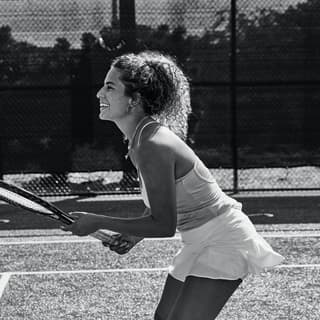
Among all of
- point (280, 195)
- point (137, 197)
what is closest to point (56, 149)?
point (137, 197)

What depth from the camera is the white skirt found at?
322cm

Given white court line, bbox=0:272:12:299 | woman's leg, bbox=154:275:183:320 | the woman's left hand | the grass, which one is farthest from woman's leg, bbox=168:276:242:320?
white court line, bbox=0:272:12:299

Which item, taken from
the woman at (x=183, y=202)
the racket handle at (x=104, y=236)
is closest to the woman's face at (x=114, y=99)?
the woman at (x=183, y=202)

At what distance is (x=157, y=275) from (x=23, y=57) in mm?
4591

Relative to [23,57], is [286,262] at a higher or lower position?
lower

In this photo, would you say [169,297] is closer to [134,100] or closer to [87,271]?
[134,100]

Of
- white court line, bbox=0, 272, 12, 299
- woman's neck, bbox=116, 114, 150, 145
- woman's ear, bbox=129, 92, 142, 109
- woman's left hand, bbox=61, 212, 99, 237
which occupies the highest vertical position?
woman's ear, bbox=129, 92, 142, 109

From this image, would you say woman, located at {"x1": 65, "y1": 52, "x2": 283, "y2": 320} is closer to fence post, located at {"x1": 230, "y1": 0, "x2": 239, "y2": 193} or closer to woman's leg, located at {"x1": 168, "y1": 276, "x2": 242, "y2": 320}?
woman's leg, located at {"x1": 168, "y1": 276, "x2": 242, "y2": 320}

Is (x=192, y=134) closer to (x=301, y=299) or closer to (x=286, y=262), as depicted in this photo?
(x=286, y=262)

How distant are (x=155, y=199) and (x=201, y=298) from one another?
51cm

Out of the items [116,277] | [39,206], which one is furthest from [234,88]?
[39,206]

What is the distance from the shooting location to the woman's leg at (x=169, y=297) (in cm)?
341

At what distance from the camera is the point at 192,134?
9.84m

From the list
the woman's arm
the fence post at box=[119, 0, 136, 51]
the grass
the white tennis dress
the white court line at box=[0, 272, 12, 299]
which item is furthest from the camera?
the fence post at box=[119, 0, 136, 51]
